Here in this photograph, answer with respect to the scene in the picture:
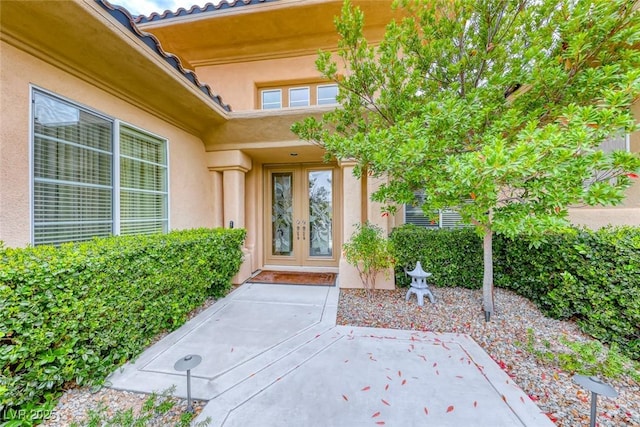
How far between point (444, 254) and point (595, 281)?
7.03 ft

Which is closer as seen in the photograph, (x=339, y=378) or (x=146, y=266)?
(x=339, y=378)

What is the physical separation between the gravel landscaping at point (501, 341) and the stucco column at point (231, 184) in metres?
3.22

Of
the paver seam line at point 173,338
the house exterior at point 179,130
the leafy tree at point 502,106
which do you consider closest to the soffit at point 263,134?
the house exterior at point 179,130

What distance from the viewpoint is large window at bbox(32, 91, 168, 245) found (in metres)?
3.06

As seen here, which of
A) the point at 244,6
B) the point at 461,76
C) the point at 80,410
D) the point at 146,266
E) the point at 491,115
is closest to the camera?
the point at 80,410

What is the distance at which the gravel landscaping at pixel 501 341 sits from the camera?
2.21 metres

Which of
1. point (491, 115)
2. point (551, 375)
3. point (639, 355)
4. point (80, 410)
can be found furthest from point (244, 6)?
point (639, 355)

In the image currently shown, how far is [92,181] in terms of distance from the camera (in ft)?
11.9

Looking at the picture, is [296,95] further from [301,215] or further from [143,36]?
[143,36]

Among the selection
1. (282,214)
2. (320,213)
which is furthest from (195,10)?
(320,213)

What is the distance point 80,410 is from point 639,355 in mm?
6217

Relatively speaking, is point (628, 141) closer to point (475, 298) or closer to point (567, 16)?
point (567, 16)

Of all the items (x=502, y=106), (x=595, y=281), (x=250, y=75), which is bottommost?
(x=595, y=281)

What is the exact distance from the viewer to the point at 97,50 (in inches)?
127
